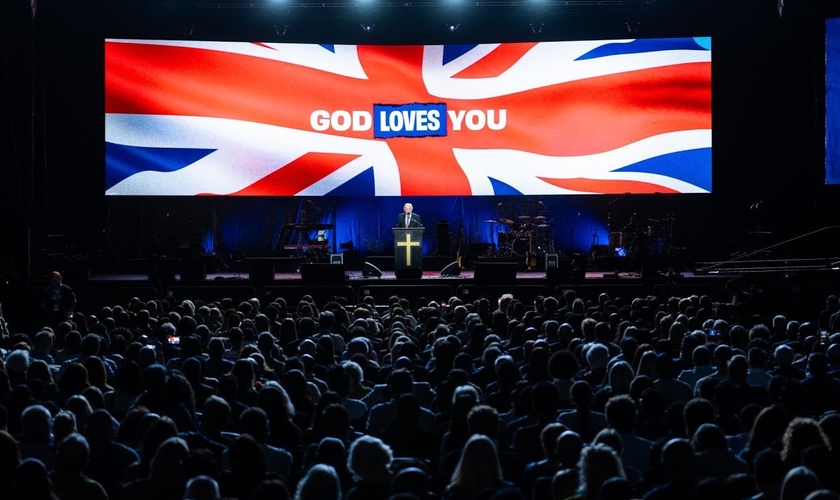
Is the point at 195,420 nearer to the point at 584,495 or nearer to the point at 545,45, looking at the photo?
the point at 584,495

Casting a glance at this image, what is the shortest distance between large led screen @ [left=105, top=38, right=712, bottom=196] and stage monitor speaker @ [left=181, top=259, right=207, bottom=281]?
2.97 metres

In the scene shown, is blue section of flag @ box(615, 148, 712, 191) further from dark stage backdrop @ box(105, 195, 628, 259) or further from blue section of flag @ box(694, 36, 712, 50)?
blue section of flag @ box(694, 36, 712, 50)

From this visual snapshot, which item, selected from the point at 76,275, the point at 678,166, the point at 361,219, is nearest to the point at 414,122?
the point at 361,219

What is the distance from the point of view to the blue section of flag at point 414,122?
71.3 ft

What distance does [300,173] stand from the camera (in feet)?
71.2

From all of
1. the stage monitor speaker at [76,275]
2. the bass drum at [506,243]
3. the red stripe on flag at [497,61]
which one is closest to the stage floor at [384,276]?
the stage monitor speaker at [76,275]

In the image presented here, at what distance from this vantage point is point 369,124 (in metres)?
21.8

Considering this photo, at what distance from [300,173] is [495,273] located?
5825mm

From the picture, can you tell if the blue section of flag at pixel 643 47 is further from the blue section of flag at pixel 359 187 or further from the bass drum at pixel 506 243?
the blue section of flag at pixel 359 187

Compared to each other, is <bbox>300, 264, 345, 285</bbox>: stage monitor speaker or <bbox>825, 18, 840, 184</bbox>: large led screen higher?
<bbox>825, 18, 840, 184</bbox>: large led screen

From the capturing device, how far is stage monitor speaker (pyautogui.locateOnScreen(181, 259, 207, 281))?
18844 millimetres

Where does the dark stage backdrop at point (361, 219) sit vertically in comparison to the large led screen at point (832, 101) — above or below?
below

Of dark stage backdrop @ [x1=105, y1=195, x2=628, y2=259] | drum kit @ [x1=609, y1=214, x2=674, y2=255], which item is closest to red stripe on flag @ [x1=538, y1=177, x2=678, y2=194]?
drum kit @ [x1=609, y1=214, x2=674, y2=255]

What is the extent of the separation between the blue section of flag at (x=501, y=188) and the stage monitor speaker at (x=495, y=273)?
3.97 m
